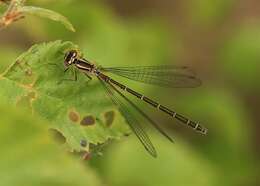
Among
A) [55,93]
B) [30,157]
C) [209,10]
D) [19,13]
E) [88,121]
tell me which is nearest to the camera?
[30,157]

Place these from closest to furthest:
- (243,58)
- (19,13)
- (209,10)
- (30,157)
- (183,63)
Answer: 1. (30,157)
2. (19,13)
3. (209,10)
4. (243,58)
5. (183,63)

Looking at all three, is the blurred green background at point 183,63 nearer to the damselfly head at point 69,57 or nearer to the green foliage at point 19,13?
the damselfly head at point 69,57

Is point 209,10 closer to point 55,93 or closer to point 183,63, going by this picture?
point 183,63

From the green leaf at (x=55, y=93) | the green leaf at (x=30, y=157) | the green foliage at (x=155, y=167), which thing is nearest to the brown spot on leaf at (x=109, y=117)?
the green leaf at (x=55, y=93)

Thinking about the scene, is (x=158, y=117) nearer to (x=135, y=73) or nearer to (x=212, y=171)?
(x=212, y=171)

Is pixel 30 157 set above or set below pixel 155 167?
below

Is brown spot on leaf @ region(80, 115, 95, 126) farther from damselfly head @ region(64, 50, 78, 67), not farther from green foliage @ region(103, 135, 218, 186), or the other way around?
green foliage @ region(103, 135, 218, 186)

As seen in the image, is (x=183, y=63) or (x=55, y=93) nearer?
(x=55, y=93)

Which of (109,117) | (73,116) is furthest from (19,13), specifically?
(109,117)
